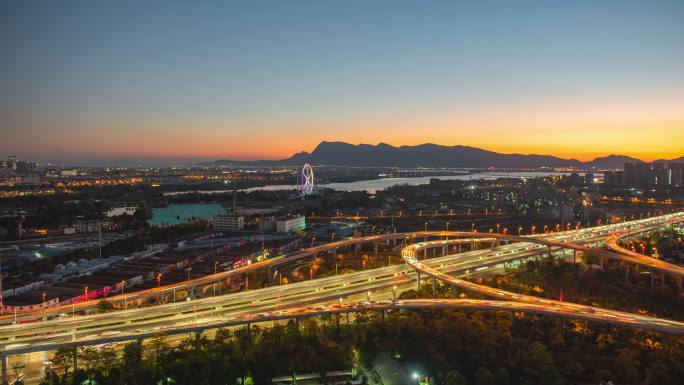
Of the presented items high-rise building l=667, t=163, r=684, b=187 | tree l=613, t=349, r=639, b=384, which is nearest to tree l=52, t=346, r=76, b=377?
tree l=613, t=349, r=639, b=384

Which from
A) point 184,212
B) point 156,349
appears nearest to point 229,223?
point 184,212

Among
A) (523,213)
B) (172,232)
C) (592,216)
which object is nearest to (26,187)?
(172,232)

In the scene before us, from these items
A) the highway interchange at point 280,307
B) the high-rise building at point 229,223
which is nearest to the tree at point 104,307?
the highway interchange at point 280,307

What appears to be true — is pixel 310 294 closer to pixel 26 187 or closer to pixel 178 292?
pixel 178 292

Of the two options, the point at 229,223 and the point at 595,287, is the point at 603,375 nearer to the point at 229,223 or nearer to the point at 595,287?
the point at 595,287

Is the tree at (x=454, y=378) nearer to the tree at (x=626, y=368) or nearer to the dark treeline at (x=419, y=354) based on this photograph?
the dark treeline at (x=419, y=354)

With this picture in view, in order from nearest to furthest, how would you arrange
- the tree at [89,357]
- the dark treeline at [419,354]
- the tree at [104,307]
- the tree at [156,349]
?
the dark treeline at [419,354] < the tree at [89,357] < the tree at [156,349] < the tree at [104,307]

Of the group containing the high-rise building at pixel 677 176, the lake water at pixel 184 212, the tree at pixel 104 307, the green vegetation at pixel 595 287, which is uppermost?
the high-rise building at pixel 677 176

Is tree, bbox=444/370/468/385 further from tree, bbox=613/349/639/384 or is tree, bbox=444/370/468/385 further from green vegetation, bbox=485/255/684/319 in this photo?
green vegetation, bbox=485/255/684/319
